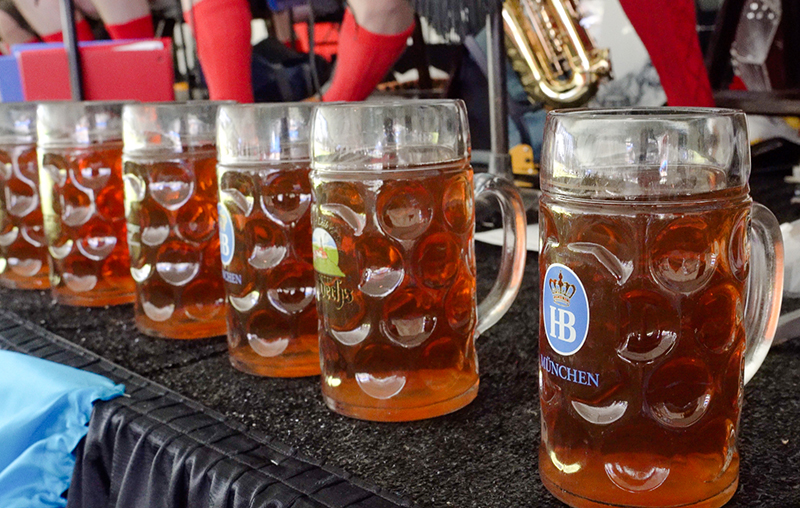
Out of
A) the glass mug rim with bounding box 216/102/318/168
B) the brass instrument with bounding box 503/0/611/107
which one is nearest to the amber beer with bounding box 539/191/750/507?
the glass mug rim with bounding box 216/102/318/168

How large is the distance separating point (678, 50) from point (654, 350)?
95 centimetres

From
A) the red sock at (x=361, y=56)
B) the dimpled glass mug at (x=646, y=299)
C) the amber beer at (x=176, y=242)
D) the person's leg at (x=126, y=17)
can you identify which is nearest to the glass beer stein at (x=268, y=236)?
the amber beer at (x=176, y=242)

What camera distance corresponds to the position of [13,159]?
918mm

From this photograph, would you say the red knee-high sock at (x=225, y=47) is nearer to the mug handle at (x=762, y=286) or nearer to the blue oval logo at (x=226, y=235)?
the blue oval logo at (x=226, y=235)

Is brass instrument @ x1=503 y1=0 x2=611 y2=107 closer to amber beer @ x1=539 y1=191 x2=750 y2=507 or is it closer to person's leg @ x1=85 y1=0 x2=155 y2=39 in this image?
person's leg @ x1=85 y1=0 x2=155 y2=39

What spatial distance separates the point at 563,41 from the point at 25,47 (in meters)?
1.56

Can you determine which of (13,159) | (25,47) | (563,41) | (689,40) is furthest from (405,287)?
(563,41)

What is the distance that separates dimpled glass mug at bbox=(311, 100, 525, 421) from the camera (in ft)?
1.64

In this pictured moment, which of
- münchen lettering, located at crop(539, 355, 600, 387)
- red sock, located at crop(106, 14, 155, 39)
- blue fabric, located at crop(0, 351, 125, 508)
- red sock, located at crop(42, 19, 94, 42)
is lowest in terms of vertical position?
blue fabric, located at crop(0, 351, 125, 508)

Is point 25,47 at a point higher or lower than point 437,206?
higher

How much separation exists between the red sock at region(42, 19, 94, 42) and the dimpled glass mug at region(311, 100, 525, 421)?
202cm

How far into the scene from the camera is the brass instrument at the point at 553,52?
92.7 inches

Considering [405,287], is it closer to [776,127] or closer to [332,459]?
[332,459]

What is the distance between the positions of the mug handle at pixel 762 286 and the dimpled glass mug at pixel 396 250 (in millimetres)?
165
